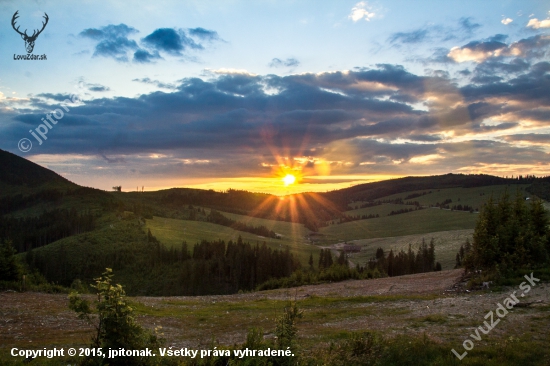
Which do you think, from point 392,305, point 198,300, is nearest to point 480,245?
point 392,305

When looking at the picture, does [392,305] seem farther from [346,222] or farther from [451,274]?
[346,222]

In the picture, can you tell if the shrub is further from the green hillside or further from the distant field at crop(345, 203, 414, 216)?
the distant field at crop(345, 203, 414, 216)

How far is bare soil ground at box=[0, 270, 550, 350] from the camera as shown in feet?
37.7

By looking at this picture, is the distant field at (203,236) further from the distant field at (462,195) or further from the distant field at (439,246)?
the distant field at (462,195)

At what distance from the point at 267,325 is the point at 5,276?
16.0m

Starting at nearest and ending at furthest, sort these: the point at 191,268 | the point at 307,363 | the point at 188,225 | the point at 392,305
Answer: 1. the point at 307,363
2. the point at 392,305
3. the point at 191,268
4. the point at 188,225

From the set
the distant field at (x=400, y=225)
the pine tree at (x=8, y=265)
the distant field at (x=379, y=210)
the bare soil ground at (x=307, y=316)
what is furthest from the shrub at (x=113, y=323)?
the distant field at (x=379, y=210)

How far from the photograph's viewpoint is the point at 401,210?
162 m

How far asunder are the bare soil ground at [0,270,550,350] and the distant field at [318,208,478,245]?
98.4 m

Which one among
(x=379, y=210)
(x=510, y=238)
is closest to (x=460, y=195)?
(x=379, y=210)

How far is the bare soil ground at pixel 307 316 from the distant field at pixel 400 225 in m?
98.4

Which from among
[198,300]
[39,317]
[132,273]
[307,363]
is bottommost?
[132,273]

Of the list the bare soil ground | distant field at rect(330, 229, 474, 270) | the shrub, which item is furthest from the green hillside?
the shrub

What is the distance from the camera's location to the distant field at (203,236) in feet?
301
